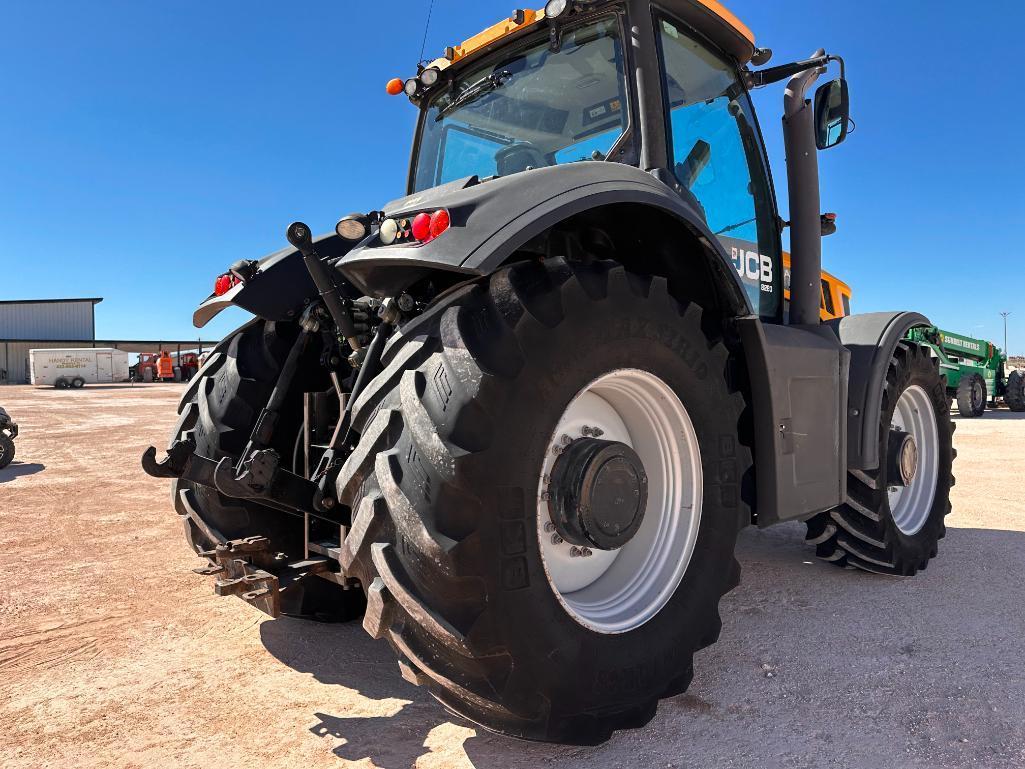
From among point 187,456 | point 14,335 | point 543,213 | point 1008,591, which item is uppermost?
point 14,335

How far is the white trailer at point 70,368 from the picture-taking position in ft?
122

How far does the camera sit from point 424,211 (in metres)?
2.06

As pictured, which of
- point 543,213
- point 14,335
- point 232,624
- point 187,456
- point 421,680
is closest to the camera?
point 421,680

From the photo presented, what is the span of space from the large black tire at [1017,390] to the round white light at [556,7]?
69.3 ft

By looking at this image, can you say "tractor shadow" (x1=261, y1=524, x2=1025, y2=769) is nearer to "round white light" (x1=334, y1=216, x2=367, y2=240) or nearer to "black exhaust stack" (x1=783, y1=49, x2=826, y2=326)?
"black exhaust stack" (x1=783, y1=49, x2=826, y2=326)

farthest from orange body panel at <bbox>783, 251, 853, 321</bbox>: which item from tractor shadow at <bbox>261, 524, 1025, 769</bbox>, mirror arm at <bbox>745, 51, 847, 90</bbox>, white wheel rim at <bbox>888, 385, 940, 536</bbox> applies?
tractor shadow at <bbox>261, 524, 1025, 769</bbox>

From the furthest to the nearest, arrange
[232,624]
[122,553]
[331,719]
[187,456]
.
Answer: [122,553] → [232,624] → [187,456] → [331,719]

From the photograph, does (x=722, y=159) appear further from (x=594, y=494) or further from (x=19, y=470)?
(x=19, y=470)

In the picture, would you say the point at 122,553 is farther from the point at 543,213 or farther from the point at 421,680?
the point at 543,213

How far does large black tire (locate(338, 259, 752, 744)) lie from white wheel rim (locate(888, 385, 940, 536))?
2.83 metres

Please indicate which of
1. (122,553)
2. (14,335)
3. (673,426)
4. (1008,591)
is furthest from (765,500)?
(14,335)

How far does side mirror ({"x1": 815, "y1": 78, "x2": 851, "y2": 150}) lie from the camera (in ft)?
11.2

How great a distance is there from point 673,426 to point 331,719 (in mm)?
1540

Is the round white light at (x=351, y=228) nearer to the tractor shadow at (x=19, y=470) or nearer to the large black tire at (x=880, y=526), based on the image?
the large black tire at (x=880, y=526)
